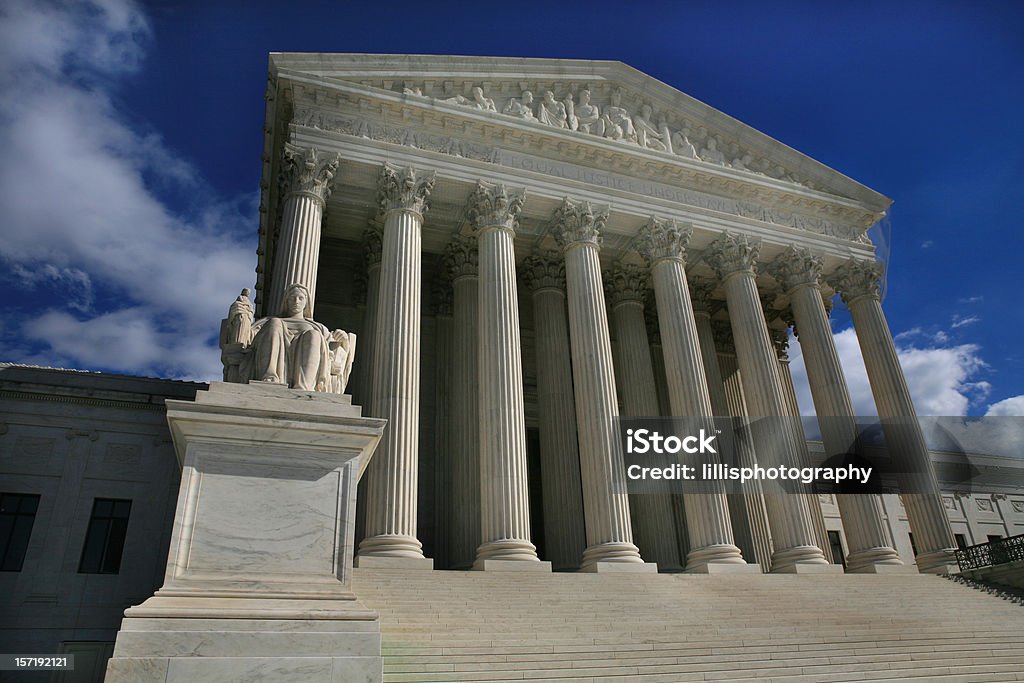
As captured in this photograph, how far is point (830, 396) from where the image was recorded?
2736 cm

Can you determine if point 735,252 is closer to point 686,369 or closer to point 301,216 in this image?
point 686,369

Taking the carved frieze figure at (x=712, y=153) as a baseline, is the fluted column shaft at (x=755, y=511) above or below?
below

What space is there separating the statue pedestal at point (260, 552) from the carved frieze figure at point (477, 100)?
19843 mm

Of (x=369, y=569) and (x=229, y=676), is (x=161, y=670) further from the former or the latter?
(x=369, y=569)

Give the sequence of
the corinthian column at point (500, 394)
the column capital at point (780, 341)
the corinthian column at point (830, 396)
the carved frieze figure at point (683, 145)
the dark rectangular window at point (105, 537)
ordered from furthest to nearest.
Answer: the column capital at point (780, 341)
the carved frieze figure at point (683, 145)
the corinthian column at point (830, 396)
the dark rectangular window at point (105, 537)
the corinthian column at point (500, 394)

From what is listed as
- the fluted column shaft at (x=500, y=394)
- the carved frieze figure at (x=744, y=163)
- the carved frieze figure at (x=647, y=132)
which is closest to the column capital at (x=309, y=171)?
the fluted column shaft at (x=500, y=394)

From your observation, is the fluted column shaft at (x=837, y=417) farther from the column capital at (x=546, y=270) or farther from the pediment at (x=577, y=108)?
the column capital at (x=546, y=270)

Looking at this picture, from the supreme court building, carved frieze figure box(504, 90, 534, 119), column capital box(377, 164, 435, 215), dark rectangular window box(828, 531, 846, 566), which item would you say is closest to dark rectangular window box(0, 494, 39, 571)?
the supreme court building

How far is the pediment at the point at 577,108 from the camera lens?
79.5 ft

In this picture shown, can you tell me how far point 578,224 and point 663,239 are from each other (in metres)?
3.82

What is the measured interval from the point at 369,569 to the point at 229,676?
11107 millimetres

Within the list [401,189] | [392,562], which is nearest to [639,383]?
[401,189]

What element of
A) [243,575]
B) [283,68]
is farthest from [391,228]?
[243,575]

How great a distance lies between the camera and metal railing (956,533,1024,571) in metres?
22.7
